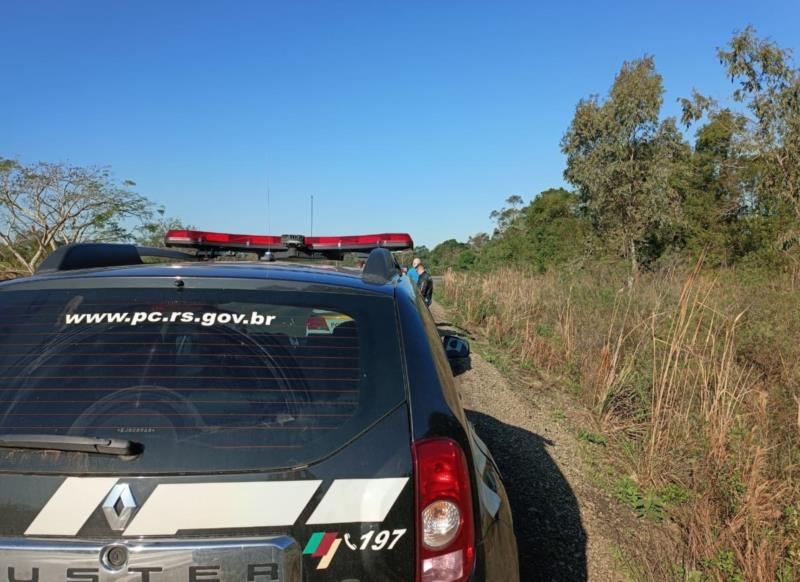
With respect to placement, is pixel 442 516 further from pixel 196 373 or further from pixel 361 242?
pixel 361 242

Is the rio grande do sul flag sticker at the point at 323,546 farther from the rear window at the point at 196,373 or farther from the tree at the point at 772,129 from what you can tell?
the tree at the point at 772,129

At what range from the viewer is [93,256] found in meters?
2.69

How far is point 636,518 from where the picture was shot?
399cm

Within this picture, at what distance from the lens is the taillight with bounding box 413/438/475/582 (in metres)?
1.55

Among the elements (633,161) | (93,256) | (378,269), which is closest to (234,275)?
(378,269)

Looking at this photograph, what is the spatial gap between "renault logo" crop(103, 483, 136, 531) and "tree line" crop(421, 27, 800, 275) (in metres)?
17.3

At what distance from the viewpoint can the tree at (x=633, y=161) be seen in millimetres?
24984

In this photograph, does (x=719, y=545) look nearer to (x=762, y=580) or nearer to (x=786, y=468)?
(x=762, y=580)

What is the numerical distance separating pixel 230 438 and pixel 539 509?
313cm

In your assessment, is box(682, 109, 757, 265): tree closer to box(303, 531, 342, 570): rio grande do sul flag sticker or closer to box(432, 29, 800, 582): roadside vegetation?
box(432, 29, 800, 582): roadside vegetation

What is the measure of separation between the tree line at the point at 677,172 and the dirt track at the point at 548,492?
40.0ft

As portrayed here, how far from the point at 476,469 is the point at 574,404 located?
18.6 ft

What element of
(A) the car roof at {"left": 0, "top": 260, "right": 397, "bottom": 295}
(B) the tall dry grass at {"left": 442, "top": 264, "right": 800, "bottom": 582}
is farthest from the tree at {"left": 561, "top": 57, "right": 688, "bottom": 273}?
(A) the car roof at {"left": 0, "top": 260, "right": 397, "bottom": 295}

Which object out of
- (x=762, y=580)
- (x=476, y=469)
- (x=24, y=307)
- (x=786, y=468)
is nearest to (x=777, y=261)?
(x=786, y=468)
